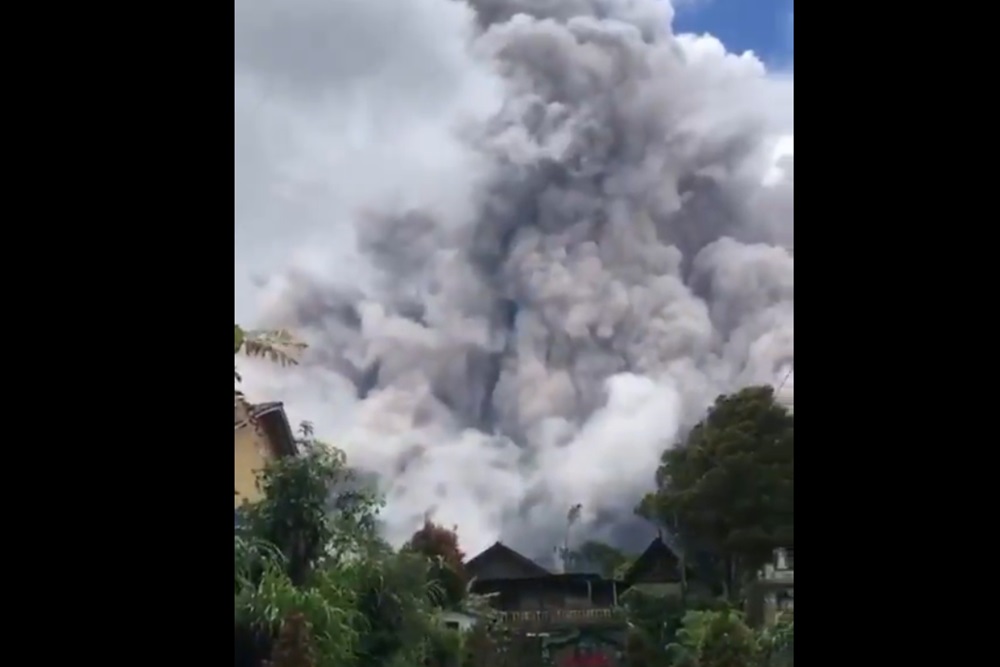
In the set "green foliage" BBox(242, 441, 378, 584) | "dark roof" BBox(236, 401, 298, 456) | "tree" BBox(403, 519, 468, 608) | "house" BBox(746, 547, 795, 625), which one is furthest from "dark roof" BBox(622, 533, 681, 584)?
"dark roof" BBox(236, 401, 298, 456)

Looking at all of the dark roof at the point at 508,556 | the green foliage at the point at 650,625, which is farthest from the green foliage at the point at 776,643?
the dark roof at the point at 508,556

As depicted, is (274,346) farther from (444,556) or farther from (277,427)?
(444,556)

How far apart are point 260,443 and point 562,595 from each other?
551 mm

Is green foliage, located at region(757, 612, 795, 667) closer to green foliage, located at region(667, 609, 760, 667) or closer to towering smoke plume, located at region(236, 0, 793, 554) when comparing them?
green foliage, located at region(667, 609, 760, 667)

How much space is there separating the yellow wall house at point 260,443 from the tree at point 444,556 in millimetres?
252

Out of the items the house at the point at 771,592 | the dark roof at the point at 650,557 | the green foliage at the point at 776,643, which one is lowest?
the green foliage at the point at 776,643

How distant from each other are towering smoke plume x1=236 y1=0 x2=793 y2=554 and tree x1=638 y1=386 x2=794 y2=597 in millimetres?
37

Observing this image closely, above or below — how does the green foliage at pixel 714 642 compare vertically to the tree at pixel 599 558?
below

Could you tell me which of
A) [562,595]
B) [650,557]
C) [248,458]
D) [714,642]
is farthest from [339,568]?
[714,642]

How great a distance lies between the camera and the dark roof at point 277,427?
5.47 feet

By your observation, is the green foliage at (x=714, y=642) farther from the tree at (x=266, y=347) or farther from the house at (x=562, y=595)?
the tree at (x=266, y=347)

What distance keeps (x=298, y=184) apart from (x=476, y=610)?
30.0 inches
